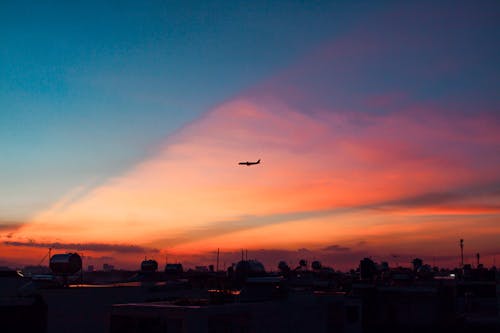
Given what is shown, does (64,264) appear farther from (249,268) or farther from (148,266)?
(148,266)

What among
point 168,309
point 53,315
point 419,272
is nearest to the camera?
point 168,309

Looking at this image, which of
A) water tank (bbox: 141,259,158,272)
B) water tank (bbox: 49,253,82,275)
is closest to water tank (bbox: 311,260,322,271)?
water tank (bbox: 141,259,158,272)

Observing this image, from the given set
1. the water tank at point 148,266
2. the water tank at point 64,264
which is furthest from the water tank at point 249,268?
the water tank at point 148,266

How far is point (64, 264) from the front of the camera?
55375 millimetres

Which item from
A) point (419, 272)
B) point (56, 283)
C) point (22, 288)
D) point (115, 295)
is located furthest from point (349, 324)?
point (419, 272)

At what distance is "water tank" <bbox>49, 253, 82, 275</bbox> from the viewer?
2179 inches

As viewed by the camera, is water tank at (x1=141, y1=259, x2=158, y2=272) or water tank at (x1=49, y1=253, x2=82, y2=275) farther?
water tank at (x1=141, y1=259, x2=158, y2=272)

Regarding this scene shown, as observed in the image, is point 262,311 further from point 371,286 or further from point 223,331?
point 371,286

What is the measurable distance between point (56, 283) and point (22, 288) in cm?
499

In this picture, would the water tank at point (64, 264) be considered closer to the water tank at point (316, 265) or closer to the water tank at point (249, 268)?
the water tank at point (249, 268)

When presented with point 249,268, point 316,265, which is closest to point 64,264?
point 249,268

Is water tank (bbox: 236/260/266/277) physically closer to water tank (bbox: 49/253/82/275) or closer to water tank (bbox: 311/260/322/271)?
water tank (bbox: 49/253/82/275)

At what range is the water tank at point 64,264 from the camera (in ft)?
182

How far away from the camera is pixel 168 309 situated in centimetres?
3384
